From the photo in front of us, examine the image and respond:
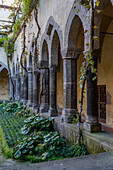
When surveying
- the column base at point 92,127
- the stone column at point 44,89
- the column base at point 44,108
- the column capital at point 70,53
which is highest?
the column capital at point 70,53

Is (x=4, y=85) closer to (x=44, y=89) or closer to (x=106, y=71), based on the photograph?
(x=44, y=89)

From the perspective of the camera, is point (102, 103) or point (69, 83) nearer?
point (69, 83)

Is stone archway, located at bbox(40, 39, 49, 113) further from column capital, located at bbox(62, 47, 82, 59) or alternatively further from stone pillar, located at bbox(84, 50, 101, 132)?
stone pillar, located at bbox(84, 50, 101, 132)

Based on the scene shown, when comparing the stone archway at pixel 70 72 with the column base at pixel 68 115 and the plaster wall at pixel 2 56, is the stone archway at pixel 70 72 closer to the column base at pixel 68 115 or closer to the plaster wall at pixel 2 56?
the column base at pixel 68 115

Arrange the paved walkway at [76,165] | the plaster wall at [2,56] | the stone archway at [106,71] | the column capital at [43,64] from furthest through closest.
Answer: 1. the plaster wall at [2,56]
2. the column capital at [43,64]
3. the stone archway at [106,71]
4. the paved walkway at [76,165]

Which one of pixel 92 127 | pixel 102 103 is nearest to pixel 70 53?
pixel 92 127

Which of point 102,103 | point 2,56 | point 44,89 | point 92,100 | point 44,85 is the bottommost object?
point 102,103

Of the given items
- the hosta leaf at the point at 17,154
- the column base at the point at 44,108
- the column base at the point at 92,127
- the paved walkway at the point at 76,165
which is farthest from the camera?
the column base at the point at 44,108

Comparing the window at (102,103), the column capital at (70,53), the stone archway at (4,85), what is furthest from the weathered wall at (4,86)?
the column capital at (70,53)

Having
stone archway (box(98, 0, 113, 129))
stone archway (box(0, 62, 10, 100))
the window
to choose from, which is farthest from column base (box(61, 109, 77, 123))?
stone archway (box(0, 62, 10, 100))

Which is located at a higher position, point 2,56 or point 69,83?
point 2,56

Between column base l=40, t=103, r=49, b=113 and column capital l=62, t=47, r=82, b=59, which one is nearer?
column capital l=62, t=47, r=82, b=59

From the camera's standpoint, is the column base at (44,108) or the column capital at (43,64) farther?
the column capital at (43,64)

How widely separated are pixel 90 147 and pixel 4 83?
17417 millimetres
